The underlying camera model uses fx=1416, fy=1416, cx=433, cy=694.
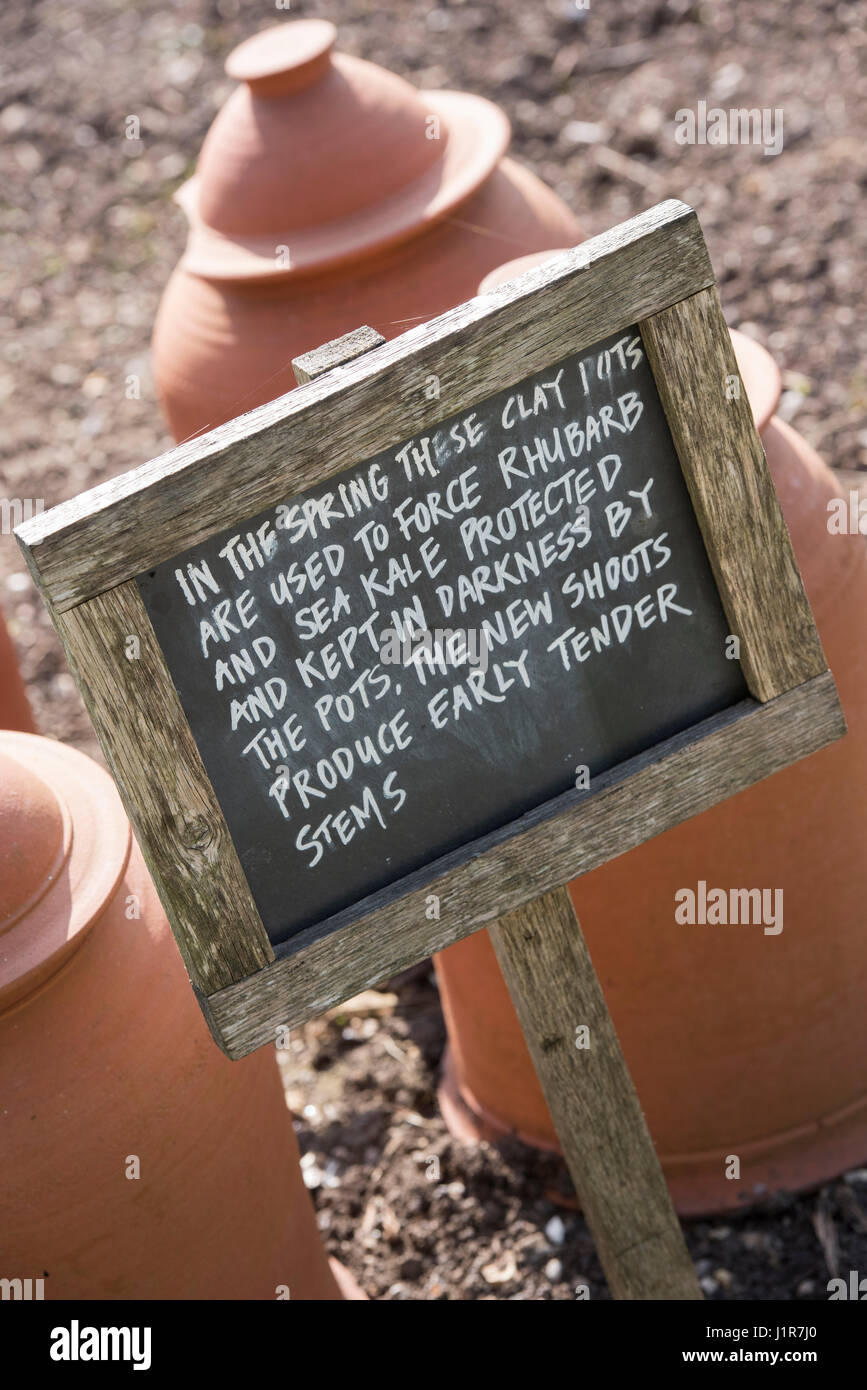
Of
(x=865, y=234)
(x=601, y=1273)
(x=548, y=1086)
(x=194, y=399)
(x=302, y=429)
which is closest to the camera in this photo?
(x=302, y=429)

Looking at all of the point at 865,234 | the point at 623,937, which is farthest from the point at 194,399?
the point at 865,234

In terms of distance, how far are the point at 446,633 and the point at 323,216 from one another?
127 centimetres

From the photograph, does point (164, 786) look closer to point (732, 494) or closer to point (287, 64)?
point (732, 494)

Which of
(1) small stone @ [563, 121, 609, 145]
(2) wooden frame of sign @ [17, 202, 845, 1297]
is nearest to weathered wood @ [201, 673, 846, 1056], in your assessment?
(2) wooden frame of sign @ [17, 202, 845, 1297]

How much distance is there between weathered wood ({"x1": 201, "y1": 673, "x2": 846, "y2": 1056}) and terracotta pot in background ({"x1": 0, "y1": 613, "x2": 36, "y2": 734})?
124cm

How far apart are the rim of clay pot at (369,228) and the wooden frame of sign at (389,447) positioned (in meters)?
1.04

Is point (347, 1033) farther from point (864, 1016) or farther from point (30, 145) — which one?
point (30, 145)

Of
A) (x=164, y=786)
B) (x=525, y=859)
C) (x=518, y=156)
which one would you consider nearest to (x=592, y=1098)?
(x=525, y=859)

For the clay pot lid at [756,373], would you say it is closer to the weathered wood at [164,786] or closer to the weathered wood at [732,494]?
the weathered wood at [732,494]

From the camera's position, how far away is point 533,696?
5.11 ft

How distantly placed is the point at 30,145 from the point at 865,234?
364 centimetres

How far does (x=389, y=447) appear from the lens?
1396 mm

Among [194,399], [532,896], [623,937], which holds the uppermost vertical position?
[194,399]
